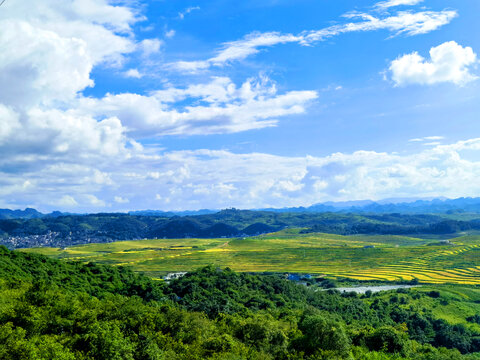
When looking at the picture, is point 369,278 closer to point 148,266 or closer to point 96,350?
point 148,266

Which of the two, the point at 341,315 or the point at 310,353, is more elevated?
the point at 310,353

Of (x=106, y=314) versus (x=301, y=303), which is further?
(x=301, y=303)

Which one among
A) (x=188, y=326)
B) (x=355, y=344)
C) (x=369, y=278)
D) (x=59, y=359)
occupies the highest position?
(x=59, y=359)

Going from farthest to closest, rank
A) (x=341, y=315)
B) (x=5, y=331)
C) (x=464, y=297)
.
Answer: (x=464, y=297) < (x=341, y=315) < (x=5, y=331)

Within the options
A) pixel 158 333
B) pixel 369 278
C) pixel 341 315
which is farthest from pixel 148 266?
pixel 158 333

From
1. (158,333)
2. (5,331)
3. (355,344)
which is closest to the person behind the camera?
(5,331)

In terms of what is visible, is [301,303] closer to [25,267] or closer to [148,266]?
[25,267]
